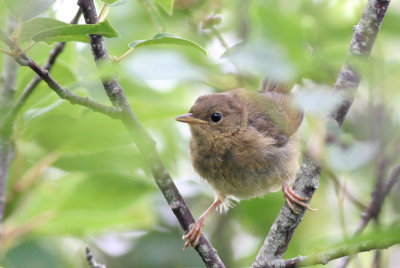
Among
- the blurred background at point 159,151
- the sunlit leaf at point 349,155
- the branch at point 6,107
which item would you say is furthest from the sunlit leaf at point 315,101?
the branch at point 6,107

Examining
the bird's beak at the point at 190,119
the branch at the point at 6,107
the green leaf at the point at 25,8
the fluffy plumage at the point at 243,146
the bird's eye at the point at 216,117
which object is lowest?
the fluffy plumage at the point at 243,146

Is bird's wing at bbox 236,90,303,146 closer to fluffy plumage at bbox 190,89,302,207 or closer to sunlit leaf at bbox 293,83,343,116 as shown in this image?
fluffy plumage at bbox 190,89,302,207

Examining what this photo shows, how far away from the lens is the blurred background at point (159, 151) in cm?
230

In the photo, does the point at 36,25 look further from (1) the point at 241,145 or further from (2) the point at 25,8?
(1) the point at 241,145

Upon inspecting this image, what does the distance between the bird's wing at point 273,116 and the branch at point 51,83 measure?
7.00 feet

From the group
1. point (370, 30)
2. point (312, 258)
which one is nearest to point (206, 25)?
point (370, 30)

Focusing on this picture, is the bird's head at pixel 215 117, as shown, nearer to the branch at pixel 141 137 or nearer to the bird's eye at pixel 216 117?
the bird's eye at pixel 216 117

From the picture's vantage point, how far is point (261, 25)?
139 centimetres

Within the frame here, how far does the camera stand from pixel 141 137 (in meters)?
2.41

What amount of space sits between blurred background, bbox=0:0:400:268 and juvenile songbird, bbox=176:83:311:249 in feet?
0.59

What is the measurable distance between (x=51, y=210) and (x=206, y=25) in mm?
1587

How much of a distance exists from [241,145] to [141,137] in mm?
1941

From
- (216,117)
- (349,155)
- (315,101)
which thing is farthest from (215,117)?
(315,101)

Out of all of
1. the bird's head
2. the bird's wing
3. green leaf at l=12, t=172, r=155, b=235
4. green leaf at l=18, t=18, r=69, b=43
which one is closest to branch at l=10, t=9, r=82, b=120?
green leaf at l=18, t=18, r=69, b=43
